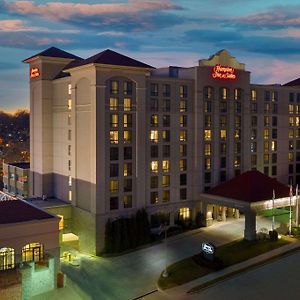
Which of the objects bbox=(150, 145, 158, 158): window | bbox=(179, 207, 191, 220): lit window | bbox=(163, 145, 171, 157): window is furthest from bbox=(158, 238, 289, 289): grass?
bbox=(150, 145, 158, 158): window

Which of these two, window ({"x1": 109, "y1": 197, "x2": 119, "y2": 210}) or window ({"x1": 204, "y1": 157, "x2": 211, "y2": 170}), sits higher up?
window ({"x1": 204, "y1": 157, "x2": 211, "y2": 170})

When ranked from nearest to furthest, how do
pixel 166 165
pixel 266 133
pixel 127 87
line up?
pixel 127 87
pixel 166 165
pixel 266 133

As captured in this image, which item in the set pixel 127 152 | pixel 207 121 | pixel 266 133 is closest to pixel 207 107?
pixel 207 121

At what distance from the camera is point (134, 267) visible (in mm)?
50531

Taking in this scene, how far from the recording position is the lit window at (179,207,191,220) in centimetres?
6538

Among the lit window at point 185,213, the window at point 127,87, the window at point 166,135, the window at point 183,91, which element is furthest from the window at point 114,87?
the lit window at point 185,213

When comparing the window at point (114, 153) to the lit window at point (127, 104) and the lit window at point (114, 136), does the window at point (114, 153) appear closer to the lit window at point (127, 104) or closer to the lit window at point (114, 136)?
the lit window at point (114, 136)

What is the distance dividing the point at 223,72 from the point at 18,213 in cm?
3846

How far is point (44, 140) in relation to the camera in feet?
225

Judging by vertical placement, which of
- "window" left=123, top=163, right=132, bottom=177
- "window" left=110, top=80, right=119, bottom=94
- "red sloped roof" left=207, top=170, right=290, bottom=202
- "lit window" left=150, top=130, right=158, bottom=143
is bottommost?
"red sloped roof" left=207, top=170, right=290, bottom=202

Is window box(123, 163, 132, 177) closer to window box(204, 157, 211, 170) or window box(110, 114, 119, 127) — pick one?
window box(110, 114, 119, 127)

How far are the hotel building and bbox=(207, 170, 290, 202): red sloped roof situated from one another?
3606mm

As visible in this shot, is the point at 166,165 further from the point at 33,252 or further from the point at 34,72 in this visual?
the point at 33,252

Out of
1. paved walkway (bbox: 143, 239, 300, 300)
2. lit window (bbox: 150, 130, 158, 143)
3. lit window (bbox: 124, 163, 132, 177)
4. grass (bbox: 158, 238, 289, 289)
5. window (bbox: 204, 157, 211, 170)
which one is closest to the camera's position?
paved walkway (bbox: 143, 239, 300, 300)
